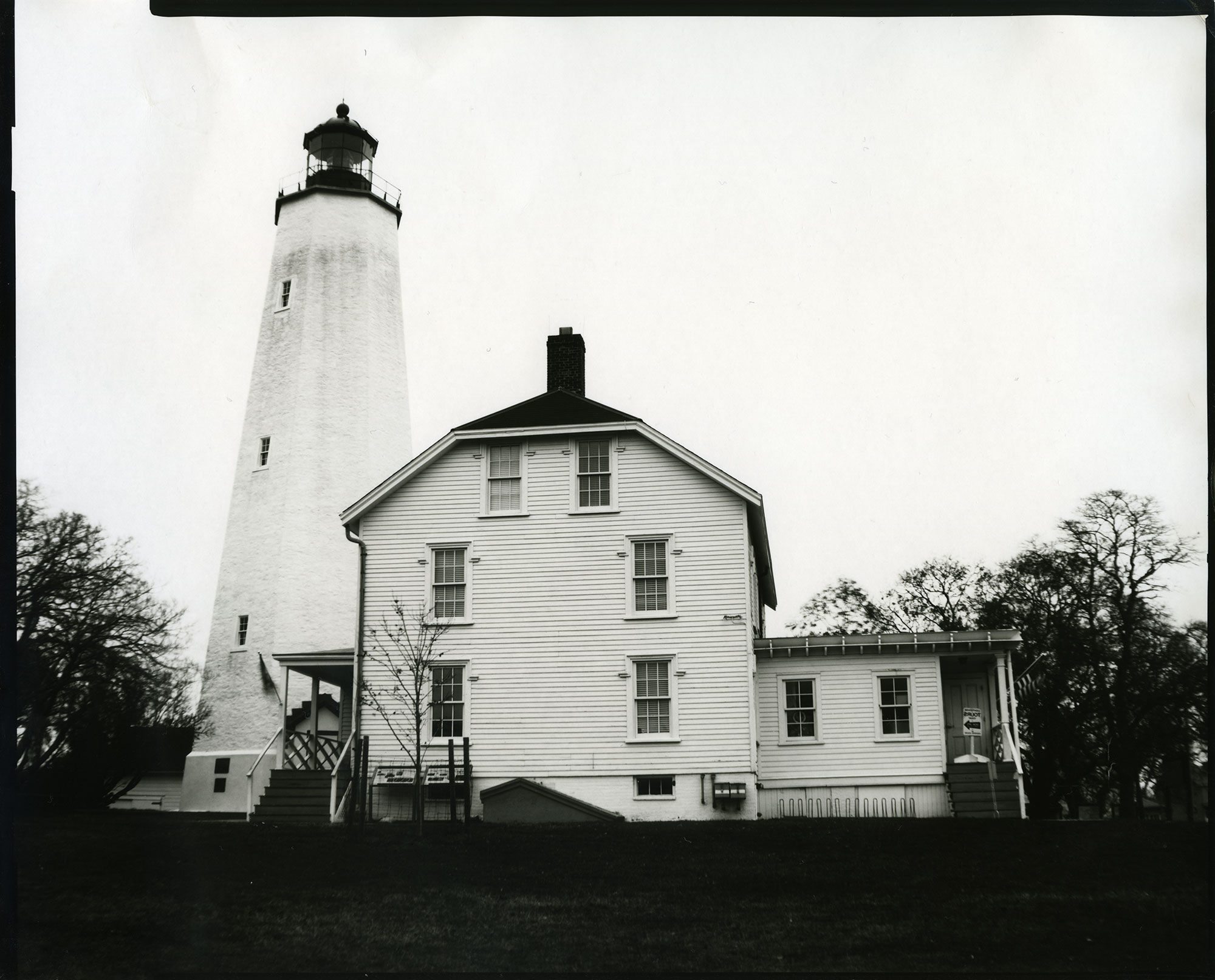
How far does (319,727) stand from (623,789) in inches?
435

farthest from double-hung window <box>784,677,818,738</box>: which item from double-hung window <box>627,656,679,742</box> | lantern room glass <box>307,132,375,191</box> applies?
lantern room glass <box>307,132,375,191</box>

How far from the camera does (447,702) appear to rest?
24.0 meters

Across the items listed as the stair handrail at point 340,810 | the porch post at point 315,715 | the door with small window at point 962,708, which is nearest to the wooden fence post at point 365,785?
the stair handrail at point 340,810

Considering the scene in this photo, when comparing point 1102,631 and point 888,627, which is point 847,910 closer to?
point 1102,631

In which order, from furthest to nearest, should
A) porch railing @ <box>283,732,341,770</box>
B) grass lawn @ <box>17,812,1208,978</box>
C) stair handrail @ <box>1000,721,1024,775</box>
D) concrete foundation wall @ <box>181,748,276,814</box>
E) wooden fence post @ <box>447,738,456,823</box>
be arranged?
concrete foundation wall @ <box>181,748,276,814</box>, porch railing @ <box>283,732,341,770</box>, stair handrail @ <box>1000,721,1024,775</box>, wooden fence post @ <box>447,738,456,823</box>, grass lawn @ <box>17,812,1208,978</box>

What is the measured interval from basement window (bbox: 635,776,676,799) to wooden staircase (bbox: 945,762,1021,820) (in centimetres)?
507

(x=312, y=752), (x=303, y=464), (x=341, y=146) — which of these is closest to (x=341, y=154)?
(x=341, y=146)

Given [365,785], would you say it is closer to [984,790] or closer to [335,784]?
→ [335,784]

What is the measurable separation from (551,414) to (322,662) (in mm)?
6574

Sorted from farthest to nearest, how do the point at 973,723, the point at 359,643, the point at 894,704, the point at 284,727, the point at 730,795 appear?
the point at 284,727, the point at 359,643, the point at 973,723, the point at 894,704, the point at 730,795

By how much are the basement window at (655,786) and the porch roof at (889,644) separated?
3.02 meters

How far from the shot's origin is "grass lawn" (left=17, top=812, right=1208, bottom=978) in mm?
12133

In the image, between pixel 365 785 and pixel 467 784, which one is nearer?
pixel 467 784

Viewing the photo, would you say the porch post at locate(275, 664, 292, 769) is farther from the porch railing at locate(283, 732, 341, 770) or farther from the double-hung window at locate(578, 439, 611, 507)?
the double-hung window at locate(578, 439, 611, 507)
